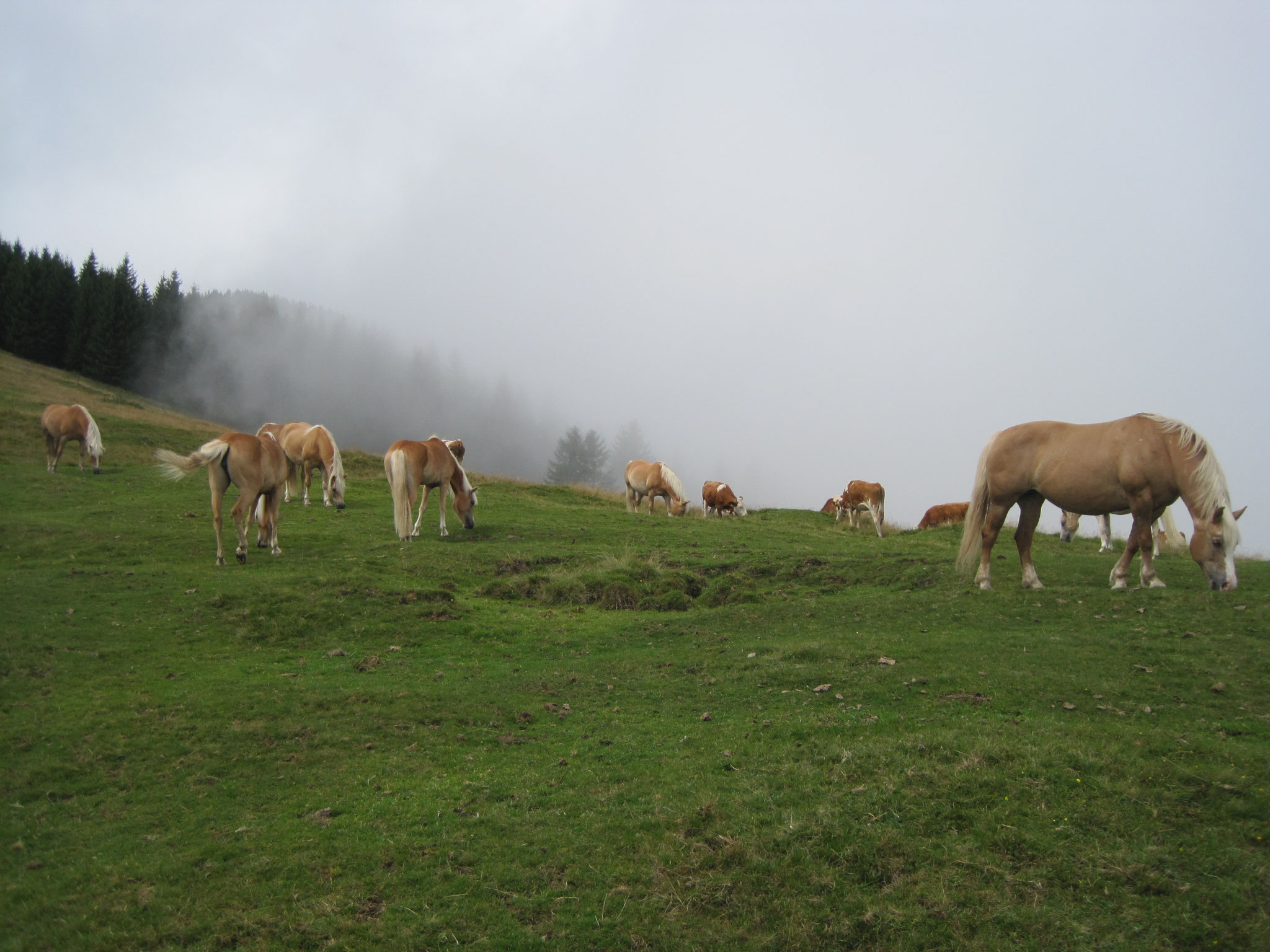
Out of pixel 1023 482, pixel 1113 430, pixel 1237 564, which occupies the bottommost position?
pixel 1237 564

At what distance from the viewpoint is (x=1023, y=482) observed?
11891 millimetres

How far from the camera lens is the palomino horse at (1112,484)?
10484 millimetres

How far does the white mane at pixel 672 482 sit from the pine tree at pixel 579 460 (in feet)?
249

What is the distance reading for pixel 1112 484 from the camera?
11.1 metres

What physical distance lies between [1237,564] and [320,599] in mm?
16690

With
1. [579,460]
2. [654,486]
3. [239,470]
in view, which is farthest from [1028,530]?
[579,460]

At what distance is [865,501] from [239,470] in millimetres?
21876

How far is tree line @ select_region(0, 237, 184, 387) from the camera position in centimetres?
6034

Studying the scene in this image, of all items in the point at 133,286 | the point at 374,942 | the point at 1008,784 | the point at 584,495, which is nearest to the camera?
the point at 374,942

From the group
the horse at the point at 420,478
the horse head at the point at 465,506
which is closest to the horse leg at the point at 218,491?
the horse at the point at 420,478

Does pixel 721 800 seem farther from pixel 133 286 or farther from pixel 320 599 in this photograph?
pixel 133 286

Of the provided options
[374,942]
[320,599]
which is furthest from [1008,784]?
[320,599]

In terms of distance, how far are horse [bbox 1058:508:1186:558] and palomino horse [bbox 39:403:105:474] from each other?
26.6m

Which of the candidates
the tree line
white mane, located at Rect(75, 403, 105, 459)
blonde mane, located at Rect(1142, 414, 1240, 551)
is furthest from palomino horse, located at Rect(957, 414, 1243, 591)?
the tree line
